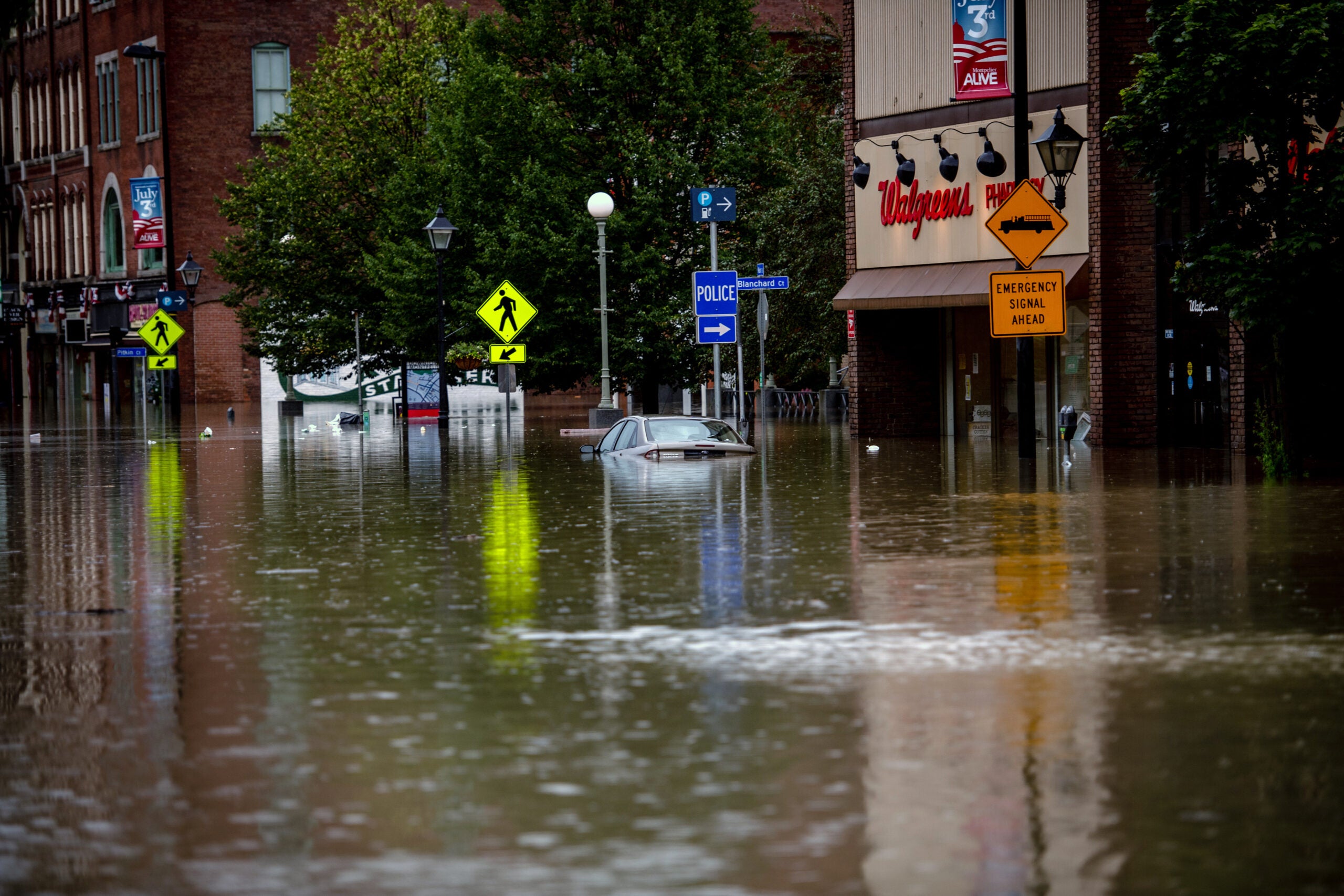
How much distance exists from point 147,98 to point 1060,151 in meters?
62.6

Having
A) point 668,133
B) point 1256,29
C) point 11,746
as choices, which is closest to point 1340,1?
point 1256,29

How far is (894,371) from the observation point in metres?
37.8

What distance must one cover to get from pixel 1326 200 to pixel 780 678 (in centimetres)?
1537

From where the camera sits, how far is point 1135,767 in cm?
700

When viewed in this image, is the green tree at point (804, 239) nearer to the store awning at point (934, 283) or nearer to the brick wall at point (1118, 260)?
the store awning at point (934, 283)

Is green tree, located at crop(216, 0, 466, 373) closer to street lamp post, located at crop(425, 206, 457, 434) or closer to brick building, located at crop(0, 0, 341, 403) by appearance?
brick building, located at crop(0, 0, 341, 403)

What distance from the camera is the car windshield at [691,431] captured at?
94.9ft

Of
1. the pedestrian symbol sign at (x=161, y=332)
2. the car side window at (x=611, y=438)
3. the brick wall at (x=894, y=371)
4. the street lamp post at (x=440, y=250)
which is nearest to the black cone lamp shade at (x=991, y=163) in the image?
the brick wall at (x=894, y=371)

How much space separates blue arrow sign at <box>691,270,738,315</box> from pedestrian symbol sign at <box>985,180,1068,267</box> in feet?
24.2

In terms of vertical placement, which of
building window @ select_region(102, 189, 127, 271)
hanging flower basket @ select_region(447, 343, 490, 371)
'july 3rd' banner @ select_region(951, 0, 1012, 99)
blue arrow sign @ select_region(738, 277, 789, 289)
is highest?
building window @ select_region(102, 189, 127, 271)

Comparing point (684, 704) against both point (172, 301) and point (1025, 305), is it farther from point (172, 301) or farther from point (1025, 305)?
point (172, 301)

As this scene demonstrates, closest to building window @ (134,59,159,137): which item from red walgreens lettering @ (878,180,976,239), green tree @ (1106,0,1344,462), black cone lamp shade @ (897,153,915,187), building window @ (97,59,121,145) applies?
building window @ (97,59,121,145)

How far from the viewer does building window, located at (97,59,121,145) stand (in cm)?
8394

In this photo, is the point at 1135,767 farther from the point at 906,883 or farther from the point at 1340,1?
the point at 1340,1
